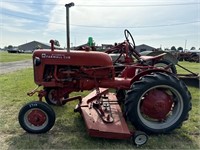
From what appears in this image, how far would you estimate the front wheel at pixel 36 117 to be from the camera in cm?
330

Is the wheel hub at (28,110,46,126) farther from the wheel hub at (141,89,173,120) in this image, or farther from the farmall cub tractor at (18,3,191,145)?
the wheel hub at (141,89,173,120)

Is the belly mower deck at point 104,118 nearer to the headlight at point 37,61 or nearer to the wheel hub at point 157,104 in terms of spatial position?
the wheel hub at point 157,104

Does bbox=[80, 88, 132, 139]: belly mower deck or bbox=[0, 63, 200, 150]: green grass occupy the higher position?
bbox=[80, 88, 132, 139]: belly mower deck

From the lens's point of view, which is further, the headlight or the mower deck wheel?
the headlight

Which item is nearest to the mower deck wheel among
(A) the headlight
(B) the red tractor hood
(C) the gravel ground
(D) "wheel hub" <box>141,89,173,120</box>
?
(D) "wheel hub" <box>141,89,173,120</box>

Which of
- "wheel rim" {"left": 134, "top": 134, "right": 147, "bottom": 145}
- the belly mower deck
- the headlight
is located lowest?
"wheel rim" {"left": 134, "top": 134, "right": 147, "bottom": 145}

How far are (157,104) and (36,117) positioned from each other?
188 centimetres

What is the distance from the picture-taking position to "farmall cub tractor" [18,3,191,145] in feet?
10.8

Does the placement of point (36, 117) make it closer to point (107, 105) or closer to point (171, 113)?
point (107, 105)

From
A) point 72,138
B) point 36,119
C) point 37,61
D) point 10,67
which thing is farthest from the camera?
point 10,67

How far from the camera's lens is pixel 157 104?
3428 millimetres

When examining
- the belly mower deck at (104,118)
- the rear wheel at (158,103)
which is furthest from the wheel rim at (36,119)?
the rear wheel at (158,103)

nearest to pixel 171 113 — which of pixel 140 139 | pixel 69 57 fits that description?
pixel 140 139

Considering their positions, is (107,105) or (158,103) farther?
(107,105)
